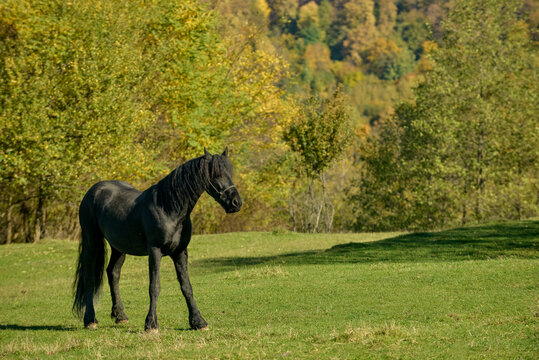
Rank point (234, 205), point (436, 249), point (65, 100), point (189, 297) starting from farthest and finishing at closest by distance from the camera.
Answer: point (65, 100), point (436, 249), point (189, 297), point (234, 205)

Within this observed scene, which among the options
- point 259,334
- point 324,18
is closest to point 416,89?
point 259,334

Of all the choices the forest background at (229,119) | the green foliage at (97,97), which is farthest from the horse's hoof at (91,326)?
the forest background at (229,119)

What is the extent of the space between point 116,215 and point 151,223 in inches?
47.8

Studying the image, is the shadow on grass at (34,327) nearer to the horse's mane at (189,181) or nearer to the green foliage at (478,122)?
the horse's mane at (189,181)

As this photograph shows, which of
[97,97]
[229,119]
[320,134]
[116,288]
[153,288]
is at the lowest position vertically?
[116,288]

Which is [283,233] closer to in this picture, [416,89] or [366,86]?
[416,89]

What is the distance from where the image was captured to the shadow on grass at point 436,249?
813 inches

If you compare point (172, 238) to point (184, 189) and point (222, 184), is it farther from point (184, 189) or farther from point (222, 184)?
point (222, 184)

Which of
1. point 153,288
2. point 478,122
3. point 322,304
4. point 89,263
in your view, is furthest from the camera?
point 478,122

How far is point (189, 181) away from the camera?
1074 centimetres

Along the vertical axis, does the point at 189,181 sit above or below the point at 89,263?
above

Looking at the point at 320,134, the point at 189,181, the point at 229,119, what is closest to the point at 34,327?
the point at 189,181

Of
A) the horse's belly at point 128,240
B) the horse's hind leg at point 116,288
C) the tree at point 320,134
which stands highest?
the tree at point 320,134

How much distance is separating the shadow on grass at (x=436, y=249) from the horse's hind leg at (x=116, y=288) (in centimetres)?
991
